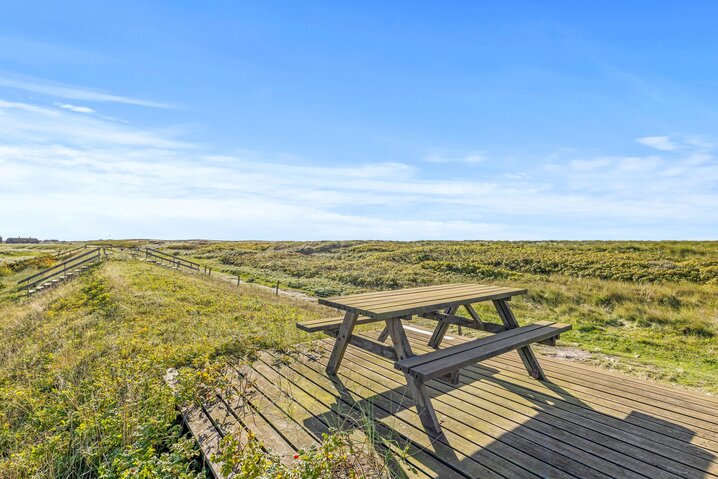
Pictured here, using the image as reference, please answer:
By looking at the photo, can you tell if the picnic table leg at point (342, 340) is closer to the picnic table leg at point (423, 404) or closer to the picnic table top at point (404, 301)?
the picnic table top at point (404, 301)

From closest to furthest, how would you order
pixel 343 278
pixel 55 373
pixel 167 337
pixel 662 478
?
1. pixel 662 478
2. pixel 55 373
3. pixel 167 337
4. pixel 343 278

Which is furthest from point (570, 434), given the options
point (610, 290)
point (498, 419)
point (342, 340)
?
point (610, 290)

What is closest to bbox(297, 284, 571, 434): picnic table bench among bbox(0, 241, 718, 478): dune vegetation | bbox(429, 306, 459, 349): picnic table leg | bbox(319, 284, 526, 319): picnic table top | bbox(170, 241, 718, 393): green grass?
bbox(319, 284, 526, 319): picnic table top

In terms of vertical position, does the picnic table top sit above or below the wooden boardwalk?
above

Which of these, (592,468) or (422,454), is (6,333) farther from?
(592,468)

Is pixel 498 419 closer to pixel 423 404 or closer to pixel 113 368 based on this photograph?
pixel 423 404

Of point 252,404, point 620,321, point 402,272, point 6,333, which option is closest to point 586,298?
point 620,321

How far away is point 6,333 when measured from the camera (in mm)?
9164

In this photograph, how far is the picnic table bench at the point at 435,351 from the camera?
10.3 ft

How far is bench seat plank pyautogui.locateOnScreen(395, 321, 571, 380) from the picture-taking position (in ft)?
10.2

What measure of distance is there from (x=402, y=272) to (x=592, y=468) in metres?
18.8

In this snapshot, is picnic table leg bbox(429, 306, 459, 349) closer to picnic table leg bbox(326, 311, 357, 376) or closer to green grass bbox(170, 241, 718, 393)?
picnic table leg bbox(326, 311, 357, 376)

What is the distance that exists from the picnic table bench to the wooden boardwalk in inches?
12.2

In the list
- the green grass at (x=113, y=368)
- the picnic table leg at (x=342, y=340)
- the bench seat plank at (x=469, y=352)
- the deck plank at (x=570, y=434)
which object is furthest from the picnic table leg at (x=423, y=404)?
the green grass at (x=113, y=368)
